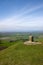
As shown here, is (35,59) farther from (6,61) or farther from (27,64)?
(6,61)

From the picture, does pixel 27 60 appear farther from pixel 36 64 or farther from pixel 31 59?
pixel 36 64

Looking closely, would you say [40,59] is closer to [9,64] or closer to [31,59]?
[31,59]

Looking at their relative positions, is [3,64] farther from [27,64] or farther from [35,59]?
[35,59]

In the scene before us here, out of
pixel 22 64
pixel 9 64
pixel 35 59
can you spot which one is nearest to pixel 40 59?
pixel 35 59

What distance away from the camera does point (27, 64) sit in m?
11.8

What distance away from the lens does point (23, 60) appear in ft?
42.3

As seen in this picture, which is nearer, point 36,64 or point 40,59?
point 36,64

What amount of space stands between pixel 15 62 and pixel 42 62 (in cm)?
266

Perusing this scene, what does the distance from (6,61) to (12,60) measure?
2.08 ft

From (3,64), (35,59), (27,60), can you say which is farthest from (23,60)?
(3,64)

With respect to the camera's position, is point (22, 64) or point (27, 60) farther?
point (27, 60)

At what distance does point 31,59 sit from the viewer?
1305cm

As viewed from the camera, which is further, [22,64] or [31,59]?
[31,59]

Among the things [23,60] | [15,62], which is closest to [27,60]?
[23,60]
